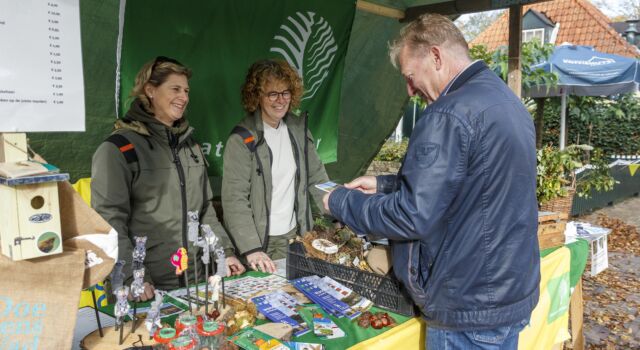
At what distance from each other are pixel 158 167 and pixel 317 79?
175 centimetres

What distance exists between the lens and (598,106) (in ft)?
41.5

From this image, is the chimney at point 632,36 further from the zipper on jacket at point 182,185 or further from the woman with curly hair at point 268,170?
the zipper on jacket at point 182,185

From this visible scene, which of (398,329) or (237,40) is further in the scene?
(237,40)

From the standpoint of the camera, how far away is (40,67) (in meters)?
1.41

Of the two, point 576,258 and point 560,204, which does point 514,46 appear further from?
point 576,258

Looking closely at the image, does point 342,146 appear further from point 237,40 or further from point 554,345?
point 554,345

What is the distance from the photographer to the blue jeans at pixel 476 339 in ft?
5.16

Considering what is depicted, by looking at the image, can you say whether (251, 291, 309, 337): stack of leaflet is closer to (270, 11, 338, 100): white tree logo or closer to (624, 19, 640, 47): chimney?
(270, 11, 338, 100): white tree logo

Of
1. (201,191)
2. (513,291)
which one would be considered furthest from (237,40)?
(513,291)

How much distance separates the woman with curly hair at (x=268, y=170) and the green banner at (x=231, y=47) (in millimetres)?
478

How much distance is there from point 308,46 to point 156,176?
1.75 m

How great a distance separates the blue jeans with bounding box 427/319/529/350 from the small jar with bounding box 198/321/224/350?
29.2 inches

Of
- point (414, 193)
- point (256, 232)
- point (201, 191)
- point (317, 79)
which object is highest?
point (317, 79)

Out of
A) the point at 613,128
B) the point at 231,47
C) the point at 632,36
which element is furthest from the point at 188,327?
the point at 632,36
